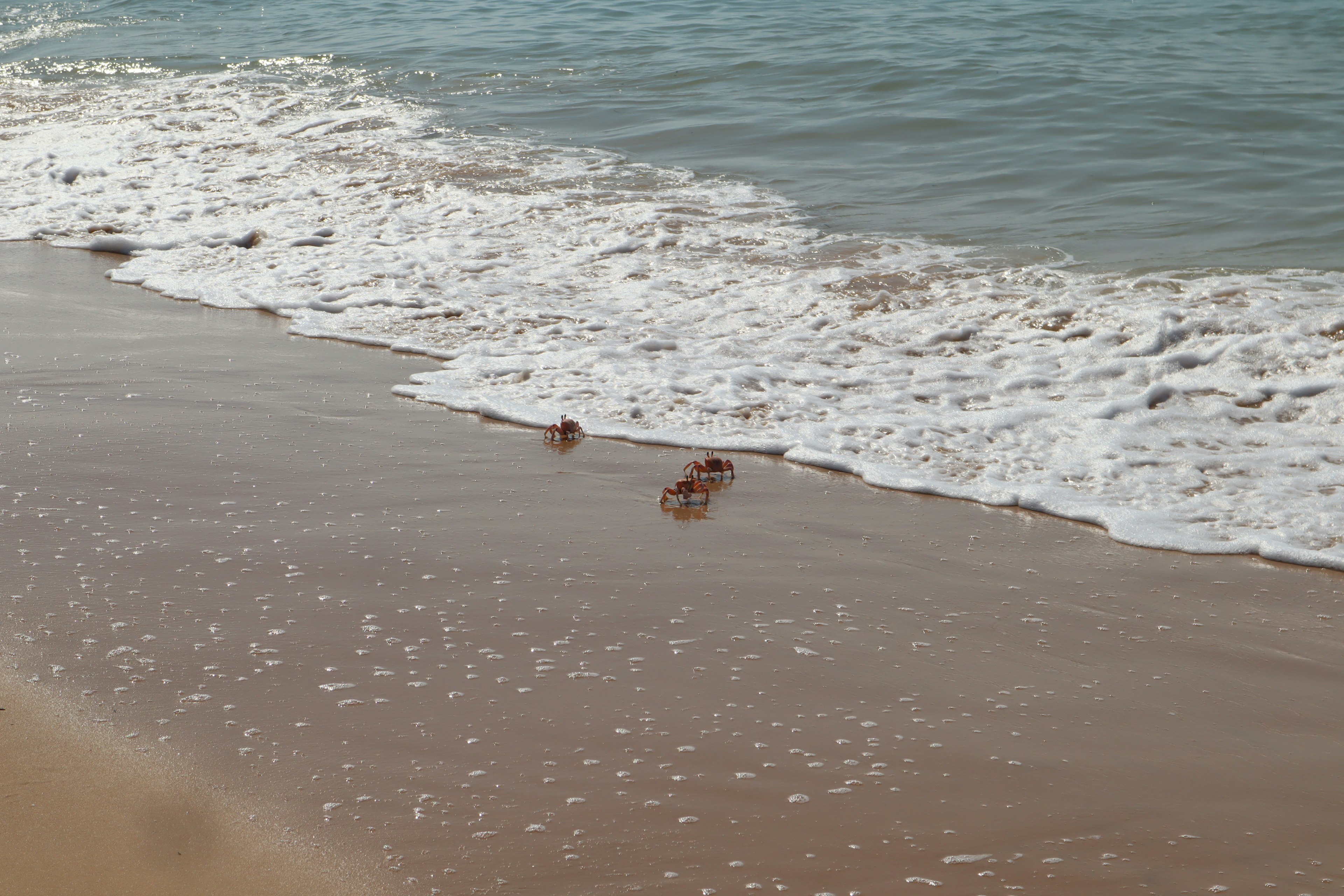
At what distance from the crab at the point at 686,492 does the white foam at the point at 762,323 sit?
0.72 meters

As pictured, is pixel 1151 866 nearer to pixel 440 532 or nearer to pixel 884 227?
pixel 440 532

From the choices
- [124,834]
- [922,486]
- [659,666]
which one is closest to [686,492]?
[922,486]

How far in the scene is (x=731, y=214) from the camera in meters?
9.16

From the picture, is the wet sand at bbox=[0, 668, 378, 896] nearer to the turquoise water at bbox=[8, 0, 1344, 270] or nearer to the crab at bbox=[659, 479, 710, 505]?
the crab at bbox=[659, 479, 710, 505]

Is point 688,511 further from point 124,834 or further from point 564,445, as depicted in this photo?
point 124,834

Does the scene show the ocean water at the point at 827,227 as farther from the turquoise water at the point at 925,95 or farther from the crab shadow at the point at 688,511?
the crab shadow at the point at 688,511

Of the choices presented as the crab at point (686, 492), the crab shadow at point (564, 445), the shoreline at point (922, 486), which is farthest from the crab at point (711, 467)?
the crab shadow at point (564, 445)

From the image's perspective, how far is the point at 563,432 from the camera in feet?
16.6

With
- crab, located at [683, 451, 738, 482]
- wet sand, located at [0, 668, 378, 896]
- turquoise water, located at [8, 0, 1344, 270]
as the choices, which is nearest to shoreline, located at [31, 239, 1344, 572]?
crab, located at [683, 451, 738, 482]

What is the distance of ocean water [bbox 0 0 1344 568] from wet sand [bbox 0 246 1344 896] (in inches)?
27.1

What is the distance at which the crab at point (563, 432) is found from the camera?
5070 millimetres

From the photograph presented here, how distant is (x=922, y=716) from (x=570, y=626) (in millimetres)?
1076

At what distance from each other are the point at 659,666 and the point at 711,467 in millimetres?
1560

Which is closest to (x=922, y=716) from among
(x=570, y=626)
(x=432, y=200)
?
(x=570, y=626)
